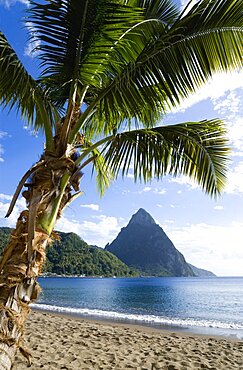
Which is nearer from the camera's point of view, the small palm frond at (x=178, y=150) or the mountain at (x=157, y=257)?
the small palm frond at (x=178, y=150)

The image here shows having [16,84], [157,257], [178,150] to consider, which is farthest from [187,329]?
[157,257]

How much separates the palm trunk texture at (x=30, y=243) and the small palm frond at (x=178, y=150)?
1093mm

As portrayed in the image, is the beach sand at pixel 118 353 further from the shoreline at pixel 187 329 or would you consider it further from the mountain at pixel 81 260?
the mountain at pixel 81 260

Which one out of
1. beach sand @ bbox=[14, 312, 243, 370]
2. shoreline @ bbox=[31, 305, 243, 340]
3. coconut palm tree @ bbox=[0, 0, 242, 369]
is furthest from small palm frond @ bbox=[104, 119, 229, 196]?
shoreline @ bbox=[31, 305, 243, 340]

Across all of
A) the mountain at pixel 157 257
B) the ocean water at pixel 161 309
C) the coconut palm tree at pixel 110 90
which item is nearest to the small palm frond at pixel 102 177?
the coconut palm tree at pixel 110 90

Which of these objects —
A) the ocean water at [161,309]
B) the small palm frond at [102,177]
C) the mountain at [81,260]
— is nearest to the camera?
the small palm frond at [102,177]

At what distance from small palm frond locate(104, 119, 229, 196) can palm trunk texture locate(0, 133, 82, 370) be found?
43.0 inches

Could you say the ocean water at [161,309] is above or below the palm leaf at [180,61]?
below

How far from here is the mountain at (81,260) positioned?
96.6 metres

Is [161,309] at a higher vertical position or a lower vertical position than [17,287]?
lower

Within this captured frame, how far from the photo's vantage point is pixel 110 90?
133 inches

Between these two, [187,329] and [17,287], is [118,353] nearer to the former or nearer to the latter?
[17,287]

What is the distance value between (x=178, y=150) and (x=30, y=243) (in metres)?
2.29

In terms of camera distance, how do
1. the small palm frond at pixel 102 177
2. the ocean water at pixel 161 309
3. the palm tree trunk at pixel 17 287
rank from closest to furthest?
the palm tree trunk at pixel 17 287, the small palm frond at pixel 102 177, the ocean water at pixel 161 309
